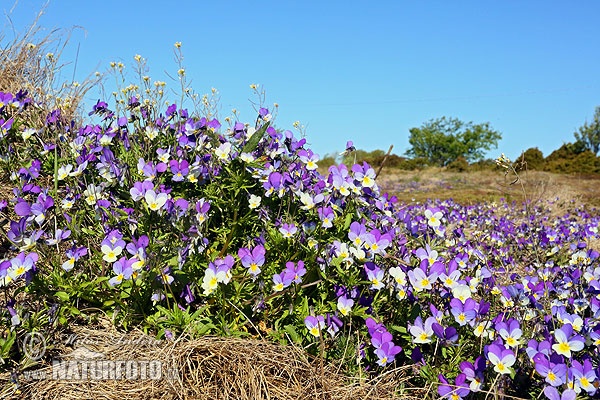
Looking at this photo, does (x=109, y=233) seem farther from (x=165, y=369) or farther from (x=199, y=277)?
(x=165, y=369)

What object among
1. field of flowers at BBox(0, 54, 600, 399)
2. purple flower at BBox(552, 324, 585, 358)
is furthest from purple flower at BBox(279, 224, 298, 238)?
purple flower at BBox(552, 324, 585, 358)

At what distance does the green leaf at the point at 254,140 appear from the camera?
2.86 metres

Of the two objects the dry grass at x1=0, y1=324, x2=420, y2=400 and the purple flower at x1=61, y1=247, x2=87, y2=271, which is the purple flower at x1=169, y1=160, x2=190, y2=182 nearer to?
the purple flower at x1=61, y1=247, x2=87, y2=271

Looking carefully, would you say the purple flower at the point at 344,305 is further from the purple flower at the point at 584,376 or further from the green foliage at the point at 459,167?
the green foliage at the point at 459,167

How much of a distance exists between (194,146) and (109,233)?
0.78 m

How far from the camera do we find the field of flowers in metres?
2.09

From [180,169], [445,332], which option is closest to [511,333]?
[445,332]

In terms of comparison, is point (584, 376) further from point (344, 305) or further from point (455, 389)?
point (344, 305)

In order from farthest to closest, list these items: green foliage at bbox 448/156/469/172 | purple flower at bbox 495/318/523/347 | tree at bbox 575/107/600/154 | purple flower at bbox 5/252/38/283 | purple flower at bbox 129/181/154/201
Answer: tree at bbox 575/107/600/154
green foliage at bbox 448/156/469/172
purple flower at bbox 129/181/154/201
purple flower at bbox 5/252/38/283
purple flower at bbox 495/318/523/347

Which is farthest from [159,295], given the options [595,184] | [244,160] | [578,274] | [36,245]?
[595,184]

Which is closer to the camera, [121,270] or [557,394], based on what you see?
[557,394]

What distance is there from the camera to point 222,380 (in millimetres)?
2062

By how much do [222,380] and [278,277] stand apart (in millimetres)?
484

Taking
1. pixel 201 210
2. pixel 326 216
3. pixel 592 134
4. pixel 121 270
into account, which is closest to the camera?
pixel 121 270
